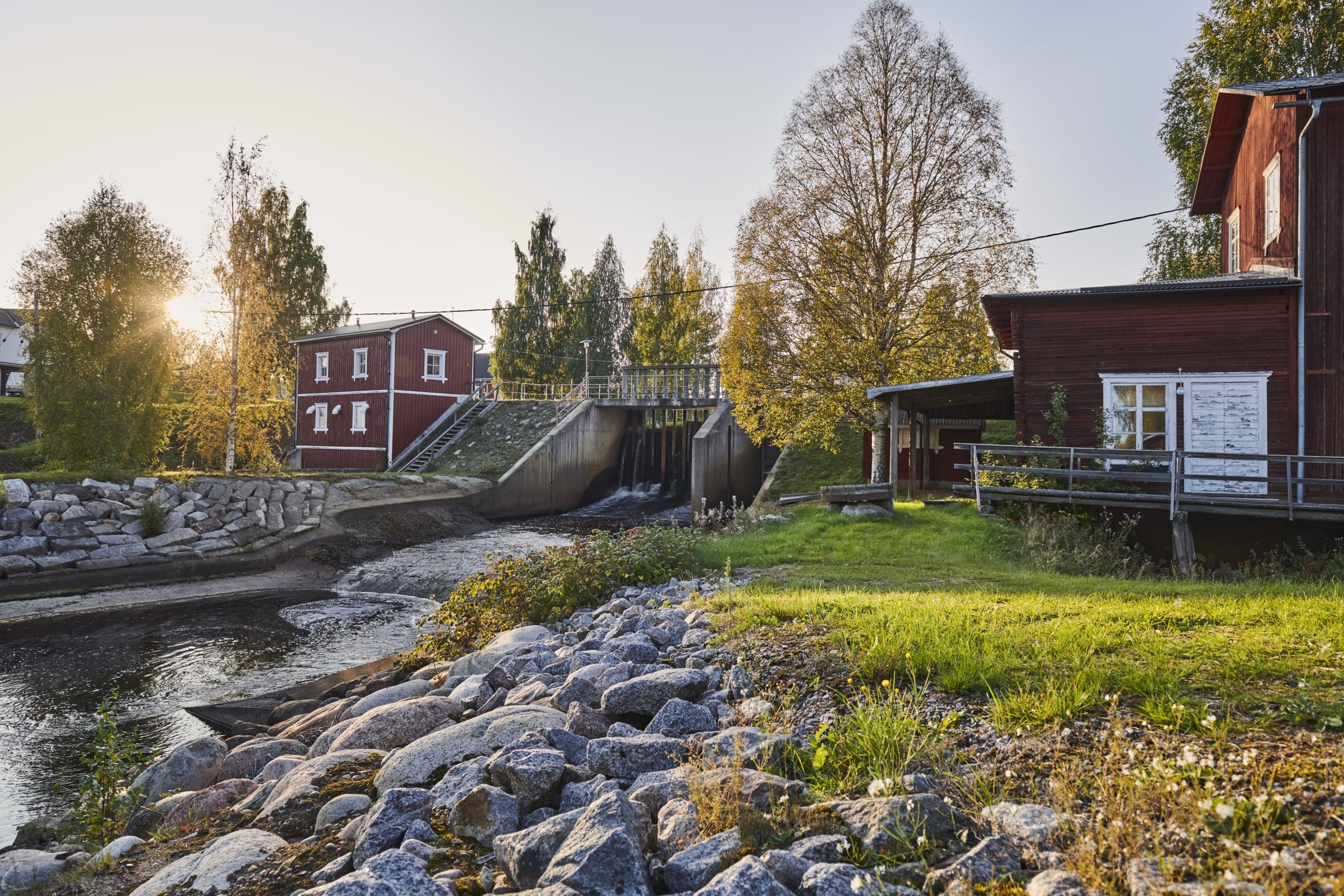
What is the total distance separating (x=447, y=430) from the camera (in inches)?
1270

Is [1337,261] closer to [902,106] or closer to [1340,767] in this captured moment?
[902,106]

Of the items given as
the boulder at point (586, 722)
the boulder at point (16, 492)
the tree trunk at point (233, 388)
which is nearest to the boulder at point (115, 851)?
the boulder at point (586, 722)

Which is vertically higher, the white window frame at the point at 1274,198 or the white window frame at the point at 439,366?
the white window frame at the point at 1274,198

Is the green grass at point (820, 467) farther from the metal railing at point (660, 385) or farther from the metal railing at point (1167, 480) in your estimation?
the metal railing at point (1167, 480)

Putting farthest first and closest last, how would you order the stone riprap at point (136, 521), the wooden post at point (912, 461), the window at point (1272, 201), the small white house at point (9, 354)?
the small white house at point (9, 354)
the wooden post at point (912, 461)
the stone riprap at point (136, 521)
the window at point (1272, 201)

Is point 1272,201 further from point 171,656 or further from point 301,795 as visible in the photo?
point 171,656

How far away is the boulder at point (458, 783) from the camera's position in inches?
155

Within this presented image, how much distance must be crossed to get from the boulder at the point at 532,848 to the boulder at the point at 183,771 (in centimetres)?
382

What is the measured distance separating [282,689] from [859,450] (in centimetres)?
1967

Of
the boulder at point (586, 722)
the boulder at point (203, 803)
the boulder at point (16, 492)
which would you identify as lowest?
the boulder at point (203, 803)

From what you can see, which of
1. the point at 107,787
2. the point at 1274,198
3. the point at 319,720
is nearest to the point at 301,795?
the point at 107,787

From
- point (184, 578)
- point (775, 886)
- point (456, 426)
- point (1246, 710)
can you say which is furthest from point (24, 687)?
point (456, 426)

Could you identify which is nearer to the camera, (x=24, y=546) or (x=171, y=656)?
(x=171, y=656)

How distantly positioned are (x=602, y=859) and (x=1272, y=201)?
18563 millimetres
